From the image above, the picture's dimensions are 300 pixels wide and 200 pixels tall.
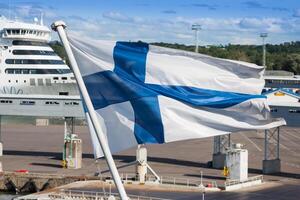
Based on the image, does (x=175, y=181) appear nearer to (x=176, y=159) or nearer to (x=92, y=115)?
(x=176, y=159)

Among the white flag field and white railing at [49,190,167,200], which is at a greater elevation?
the white flag field

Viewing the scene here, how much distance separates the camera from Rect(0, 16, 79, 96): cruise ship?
96562mm

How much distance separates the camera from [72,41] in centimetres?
1853

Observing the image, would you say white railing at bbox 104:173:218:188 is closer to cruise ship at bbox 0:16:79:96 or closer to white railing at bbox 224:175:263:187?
white railing at bbox 224:175:263:187

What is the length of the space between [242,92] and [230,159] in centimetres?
1963

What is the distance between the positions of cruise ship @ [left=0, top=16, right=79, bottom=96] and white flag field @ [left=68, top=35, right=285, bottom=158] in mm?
76898

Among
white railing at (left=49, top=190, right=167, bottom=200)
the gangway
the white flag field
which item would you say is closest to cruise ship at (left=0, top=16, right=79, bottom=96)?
the gangway

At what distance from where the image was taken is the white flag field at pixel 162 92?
18469mm

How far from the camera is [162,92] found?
62.6 feet

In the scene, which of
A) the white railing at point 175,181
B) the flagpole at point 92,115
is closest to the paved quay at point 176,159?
the white railing at point 175,181

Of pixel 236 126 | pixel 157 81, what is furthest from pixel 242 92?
pixel 157 81

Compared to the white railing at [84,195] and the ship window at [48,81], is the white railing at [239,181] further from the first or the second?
the ship window at [48,81]

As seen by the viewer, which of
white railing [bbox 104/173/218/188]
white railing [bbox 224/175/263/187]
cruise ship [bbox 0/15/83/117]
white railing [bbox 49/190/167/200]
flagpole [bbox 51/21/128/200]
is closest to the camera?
flagpole [bbox 51/21/128/200]

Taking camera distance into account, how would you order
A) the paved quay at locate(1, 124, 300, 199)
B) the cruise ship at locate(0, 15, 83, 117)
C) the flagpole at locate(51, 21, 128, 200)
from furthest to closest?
the cruise ship at locate(0, 15, 83, 117), the paved quay at locate(1, 124, 300, 199), the flagpole at locate(51, 21, 128, 200)
